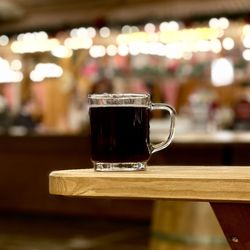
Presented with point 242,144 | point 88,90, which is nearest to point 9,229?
point 242,144

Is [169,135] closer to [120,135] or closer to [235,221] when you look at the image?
[120,135]

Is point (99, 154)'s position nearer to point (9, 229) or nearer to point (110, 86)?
point (9, 229)

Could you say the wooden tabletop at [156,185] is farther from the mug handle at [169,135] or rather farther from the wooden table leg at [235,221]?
the mug handle at [169,135]

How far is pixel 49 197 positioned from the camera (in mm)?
7605

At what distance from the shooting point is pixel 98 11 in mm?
10227

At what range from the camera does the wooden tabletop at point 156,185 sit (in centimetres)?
128

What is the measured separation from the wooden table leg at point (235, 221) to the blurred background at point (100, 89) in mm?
4205

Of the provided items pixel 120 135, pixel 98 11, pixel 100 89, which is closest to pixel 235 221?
pixel 120 135

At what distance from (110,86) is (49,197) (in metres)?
2.84

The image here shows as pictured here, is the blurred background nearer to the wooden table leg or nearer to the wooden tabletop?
the wooden table leg

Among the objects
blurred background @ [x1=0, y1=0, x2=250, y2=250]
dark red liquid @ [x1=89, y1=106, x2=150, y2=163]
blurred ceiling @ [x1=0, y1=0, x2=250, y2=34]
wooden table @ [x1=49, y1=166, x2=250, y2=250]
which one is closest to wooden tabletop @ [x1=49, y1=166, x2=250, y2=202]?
wooden table @ [x1=49, y1=166, x2=250, y2=250]

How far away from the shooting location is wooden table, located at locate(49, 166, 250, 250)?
1286 millimetres

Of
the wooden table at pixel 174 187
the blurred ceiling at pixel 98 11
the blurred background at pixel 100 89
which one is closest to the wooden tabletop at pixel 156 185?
the wooden table at pixel 174 187

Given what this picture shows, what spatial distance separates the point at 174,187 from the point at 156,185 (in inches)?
1.5
